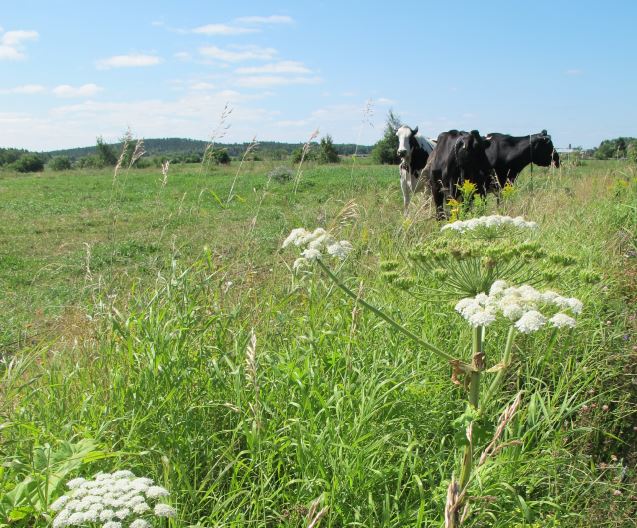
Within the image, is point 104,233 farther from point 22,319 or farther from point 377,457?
point 377,457

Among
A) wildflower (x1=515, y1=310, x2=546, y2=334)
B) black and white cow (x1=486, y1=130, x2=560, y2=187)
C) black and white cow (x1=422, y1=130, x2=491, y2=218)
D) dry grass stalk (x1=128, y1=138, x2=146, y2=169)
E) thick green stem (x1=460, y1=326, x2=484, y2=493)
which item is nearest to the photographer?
wildflower (x1=515, y1=310, x2=546, y2=334)

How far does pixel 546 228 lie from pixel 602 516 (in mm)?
3592

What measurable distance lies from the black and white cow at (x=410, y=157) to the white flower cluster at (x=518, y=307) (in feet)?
30.1

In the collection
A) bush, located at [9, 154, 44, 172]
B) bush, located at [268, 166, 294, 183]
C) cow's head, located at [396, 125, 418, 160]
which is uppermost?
bush, located at [9, 154, 44, 172]

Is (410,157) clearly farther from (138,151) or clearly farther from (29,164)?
(29,164)

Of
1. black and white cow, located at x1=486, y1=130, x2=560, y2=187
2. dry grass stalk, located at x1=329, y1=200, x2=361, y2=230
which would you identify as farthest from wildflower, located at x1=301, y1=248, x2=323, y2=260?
black and white cow, located at x1=486, y1=130, x2=560, y2=187

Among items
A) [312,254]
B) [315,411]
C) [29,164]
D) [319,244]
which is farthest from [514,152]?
[29,164]

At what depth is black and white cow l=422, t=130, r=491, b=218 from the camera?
9625 mm

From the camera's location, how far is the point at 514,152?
408 inches

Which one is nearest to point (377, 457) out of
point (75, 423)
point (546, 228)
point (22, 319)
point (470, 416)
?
point (470, 416)

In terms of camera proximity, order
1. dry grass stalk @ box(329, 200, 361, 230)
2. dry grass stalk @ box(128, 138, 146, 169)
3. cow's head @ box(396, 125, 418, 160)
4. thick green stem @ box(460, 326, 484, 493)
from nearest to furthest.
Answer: thick green stem @ box(460, 326, 484, 493) → dry grass stalk @ box(329, 200, 361, 230) → dry grass stalk @ box(128, 138, 146, 169) → cow's head @ box(396, 125, 418, 160)

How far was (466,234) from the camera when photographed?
8.45 feet

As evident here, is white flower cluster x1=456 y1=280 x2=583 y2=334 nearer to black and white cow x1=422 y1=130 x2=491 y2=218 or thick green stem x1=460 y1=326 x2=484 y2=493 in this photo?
thick green stem x1=460 y1=326 x2=484 y2=493

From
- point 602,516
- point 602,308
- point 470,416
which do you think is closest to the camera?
point 470,416
